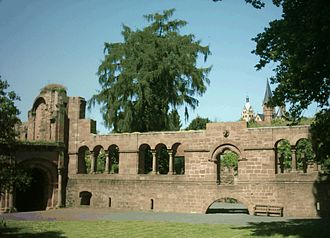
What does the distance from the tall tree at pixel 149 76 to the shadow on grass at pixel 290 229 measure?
53.3 feet

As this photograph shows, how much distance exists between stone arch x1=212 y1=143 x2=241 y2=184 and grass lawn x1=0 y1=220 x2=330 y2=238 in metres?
5.96

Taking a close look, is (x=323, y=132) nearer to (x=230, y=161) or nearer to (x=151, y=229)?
(x=151, y=229)

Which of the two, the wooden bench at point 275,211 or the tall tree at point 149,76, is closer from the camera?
the wooden bench at point 275,211

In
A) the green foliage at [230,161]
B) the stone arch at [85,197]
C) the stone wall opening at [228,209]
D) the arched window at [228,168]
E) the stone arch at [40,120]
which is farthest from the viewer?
the green foliage at [230,161]

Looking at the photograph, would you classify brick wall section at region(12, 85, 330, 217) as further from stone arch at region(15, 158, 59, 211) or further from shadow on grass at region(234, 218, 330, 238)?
shadow on grass at region(234, 218, 330, 238)

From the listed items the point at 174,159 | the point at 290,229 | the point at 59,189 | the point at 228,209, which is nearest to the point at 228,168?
the point at 228,209

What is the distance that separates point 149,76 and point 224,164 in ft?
56.0

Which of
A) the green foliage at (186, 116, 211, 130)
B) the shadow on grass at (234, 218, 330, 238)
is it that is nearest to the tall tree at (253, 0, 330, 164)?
the shadow on grass at (234, 218, 330, 238)

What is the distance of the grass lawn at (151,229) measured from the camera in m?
14.9

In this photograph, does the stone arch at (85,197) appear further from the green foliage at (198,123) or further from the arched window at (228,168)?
the green foliage at (198,123)

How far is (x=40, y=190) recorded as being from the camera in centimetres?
2836

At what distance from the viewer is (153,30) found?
34000 millimetres


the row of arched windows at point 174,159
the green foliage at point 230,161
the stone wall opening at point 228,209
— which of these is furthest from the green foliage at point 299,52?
the green foliage at point 230,161

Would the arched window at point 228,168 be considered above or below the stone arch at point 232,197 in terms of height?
above
